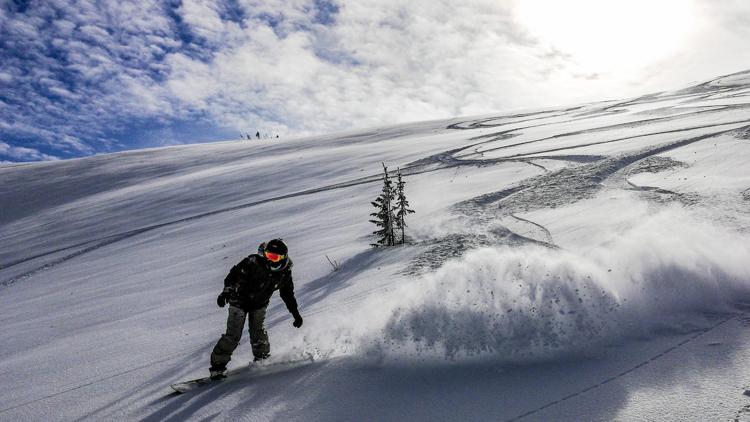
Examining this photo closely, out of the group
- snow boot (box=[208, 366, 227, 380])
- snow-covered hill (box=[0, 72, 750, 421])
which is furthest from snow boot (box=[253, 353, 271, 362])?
snow boot (box=[208, 366, 227, 380])

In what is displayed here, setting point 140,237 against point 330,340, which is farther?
point 140,237

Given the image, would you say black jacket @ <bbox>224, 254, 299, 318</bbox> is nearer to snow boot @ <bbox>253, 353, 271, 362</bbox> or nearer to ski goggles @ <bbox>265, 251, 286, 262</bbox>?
ski goggles @ <bbox>265, 251, 286, 262</bbox>

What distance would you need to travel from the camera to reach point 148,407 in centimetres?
436

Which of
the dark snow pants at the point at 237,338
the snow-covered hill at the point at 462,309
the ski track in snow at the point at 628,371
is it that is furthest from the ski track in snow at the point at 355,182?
the dark snow pants at the point at 237,338

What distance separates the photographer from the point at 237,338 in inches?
197

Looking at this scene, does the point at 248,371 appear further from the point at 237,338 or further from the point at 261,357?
the point at 237,338

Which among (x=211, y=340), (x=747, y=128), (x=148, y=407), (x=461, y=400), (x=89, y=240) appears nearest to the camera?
(x=461, y=400)

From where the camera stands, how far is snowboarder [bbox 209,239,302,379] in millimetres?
5035

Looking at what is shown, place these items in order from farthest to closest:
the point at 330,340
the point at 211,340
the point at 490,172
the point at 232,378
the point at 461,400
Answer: the point at 490,172
the point at 211,340
the point at 330,340
the point at 232,378
the point at 461,400

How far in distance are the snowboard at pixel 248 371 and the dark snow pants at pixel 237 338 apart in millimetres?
136

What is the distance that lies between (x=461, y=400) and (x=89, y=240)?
58.9 ft

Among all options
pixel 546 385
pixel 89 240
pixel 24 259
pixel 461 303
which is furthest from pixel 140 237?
pixel 546 385

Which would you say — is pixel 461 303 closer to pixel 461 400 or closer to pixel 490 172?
pixel 461 400

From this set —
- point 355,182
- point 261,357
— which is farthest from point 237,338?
point 355,182
